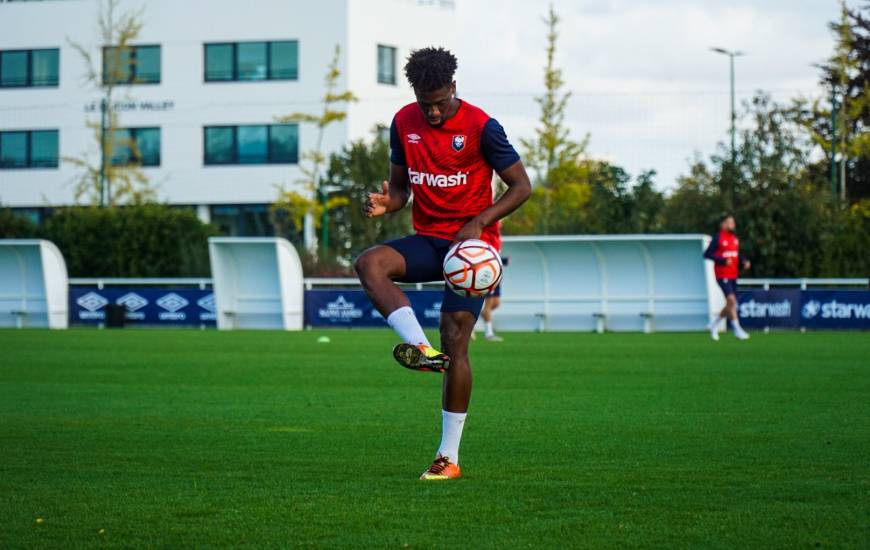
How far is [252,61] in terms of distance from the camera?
62.3 metres

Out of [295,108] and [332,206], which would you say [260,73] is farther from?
[332,206]

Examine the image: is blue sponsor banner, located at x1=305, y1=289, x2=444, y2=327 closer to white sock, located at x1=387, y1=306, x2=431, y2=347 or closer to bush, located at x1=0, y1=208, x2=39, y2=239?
bush, located at x1=0, y1=208, x2=39, y2=239

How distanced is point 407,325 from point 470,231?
653 mm

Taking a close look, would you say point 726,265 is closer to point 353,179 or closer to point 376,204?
point 376,204

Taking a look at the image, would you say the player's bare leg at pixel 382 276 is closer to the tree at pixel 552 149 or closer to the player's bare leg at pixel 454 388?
the player's bare leg at pixel 454 388

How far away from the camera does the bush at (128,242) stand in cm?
4328

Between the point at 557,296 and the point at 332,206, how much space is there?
768 inches

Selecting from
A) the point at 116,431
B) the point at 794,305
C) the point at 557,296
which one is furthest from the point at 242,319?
the point at 116,431

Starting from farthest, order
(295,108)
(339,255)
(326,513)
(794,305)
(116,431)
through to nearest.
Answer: (295,108) → (339,255) → (794,305) → (116,431) → (326,513)

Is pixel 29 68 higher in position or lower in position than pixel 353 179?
higher

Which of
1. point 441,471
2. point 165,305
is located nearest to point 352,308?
point 165,305

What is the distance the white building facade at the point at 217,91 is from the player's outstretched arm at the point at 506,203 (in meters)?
52.8

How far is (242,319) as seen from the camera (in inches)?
1385

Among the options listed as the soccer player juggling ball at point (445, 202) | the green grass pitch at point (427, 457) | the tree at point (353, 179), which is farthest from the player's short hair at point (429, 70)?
the tree at point (353, 179)
